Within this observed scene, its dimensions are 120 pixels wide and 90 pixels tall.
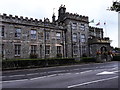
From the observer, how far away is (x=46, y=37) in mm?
31359

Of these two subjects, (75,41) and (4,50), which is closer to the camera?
(4,50)

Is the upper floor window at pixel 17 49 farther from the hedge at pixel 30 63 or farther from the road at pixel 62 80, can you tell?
the road at pixel 62 80

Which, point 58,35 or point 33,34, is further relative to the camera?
point 58,35

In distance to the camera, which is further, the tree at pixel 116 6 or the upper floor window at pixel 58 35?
the upper floor window at pixel 58 35

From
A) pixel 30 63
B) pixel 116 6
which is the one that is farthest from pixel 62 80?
pixel 30 63

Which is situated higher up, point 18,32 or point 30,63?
point 18,32

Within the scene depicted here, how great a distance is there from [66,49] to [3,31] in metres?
14.4

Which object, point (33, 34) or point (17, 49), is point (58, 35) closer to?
point (33, 34)

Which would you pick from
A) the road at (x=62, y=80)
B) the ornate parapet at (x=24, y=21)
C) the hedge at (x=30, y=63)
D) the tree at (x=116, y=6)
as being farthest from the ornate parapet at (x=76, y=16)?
the tree at (x=116, y=6)

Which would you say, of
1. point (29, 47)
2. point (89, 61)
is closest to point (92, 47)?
point (89, 61)

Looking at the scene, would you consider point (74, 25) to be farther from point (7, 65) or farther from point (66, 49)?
point (7, 65)

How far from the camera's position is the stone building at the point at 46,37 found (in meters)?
26.7

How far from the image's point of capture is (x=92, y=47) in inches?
1441

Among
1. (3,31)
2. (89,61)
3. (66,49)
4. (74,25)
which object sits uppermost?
(74,25)
